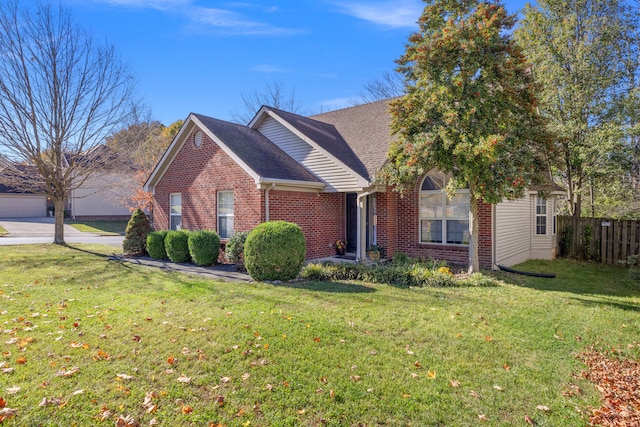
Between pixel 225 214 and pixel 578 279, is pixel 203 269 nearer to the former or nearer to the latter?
pixel 225 214

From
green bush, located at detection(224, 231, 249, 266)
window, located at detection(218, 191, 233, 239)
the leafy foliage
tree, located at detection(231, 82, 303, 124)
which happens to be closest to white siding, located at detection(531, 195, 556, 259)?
the leafy foliage

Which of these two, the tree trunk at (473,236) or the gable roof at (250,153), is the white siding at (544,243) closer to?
the tree trunk at (473,236)

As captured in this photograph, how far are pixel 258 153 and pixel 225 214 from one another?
2.39 m

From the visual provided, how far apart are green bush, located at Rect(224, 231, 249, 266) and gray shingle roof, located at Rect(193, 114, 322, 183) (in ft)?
6.47

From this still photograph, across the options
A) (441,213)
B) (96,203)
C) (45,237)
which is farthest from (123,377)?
(96,203)

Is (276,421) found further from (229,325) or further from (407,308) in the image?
(407,308)

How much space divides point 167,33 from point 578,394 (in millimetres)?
14584

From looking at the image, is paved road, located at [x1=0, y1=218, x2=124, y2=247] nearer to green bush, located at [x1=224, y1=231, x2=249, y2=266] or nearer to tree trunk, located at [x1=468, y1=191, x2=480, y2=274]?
green bush, located at [x1=224, y1=231, x2=249, y2=266]

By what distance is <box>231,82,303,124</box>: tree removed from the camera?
3288cm

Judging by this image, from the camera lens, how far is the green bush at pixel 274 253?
912cm

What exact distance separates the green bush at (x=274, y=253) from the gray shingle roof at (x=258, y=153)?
2.45m

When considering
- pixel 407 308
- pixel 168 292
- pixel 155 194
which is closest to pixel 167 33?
pixel 155 194

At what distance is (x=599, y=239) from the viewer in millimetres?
13891

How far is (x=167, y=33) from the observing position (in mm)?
12906
